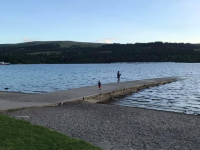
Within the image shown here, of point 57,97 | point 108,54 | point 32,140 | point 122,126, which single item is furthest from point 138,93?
point 108,54

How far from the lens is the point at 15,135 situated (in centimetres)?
759

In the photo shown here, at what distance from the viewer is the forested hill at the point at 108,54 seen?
164m

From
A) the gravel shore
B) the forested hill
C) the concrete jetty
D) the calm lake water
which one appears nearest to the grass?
the gravel shore

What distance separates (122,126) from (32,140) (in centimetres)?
528

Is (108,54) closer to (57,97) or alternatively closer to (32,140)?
(57,97)

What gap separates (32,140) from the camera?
726 cm

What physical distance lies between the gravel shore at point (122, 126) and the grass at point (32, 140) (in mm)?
1369

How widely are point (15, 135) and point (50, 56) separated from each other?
555 feet

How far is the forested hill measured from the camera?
164 m

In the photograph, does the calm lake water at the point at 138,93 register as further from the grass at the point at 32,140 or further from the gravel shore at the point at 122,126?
the grass at the point at 32,140

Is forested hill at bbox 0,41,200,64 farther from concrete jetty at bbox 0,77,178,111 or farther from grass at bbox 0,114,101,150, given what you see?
grass at bbox 0,114,101,150

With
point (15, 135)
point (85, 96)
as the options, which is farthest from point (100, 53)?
point (15, 135)

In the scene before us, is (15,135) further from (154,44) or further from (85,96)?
(154,44)

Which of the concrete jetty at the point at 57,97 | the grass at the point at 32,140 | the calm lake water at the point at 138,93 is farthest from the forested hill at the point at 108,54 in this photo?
the grass at the point at 32,140
